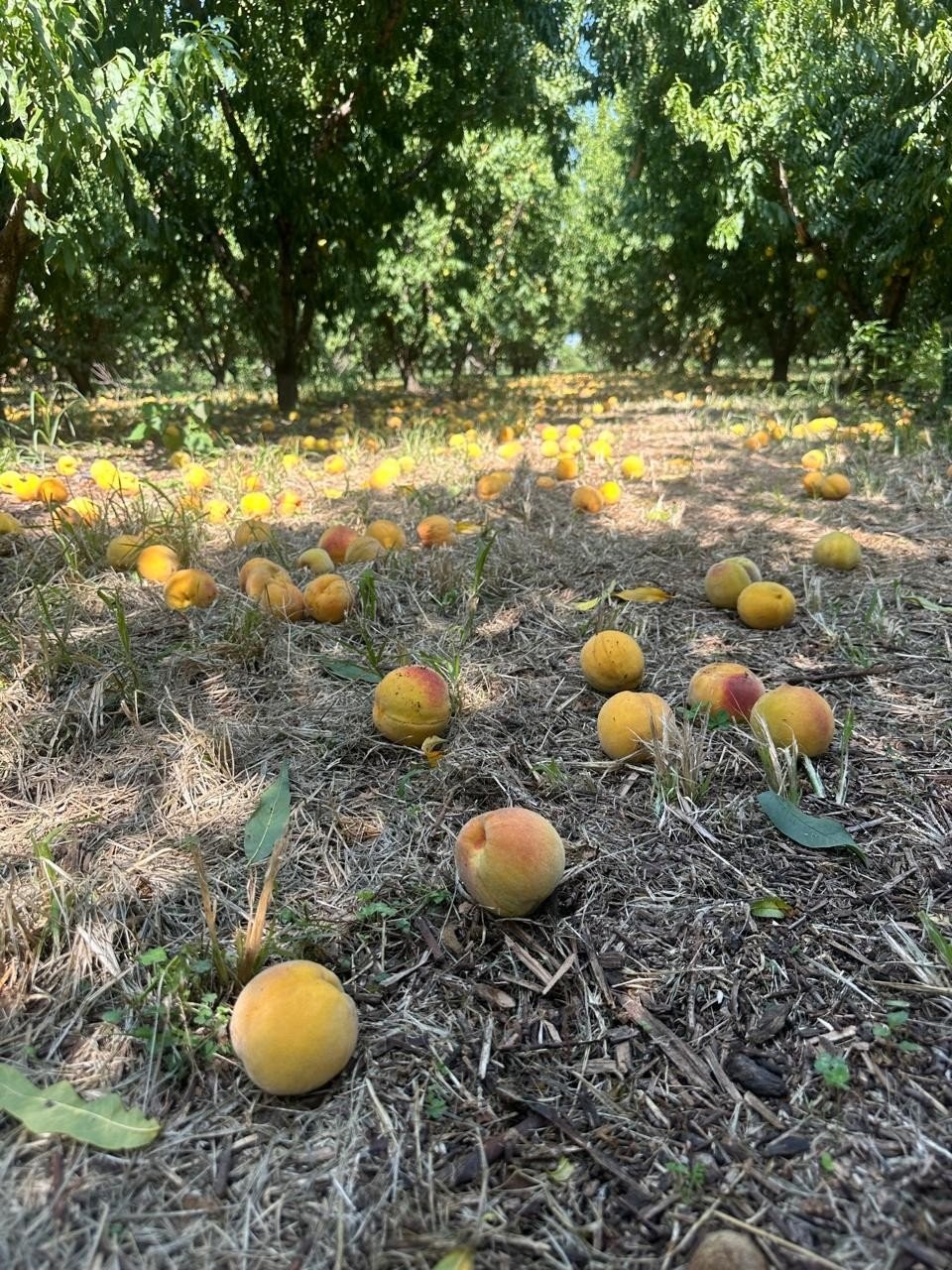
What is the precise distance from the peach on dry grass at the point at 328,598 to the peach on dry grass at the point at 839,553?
1.83 meters

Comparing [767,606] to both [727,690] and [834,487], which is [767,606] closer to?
[727,690]

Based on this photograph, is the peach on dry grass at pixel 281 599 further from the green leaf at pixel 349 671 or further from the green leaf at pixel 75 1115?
the green leaf at pixel 75 1115

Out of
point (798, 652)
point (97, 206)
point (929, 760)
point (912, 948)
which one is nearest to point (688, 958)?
point (912, 948)

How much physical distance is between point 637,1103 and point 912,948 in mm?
560

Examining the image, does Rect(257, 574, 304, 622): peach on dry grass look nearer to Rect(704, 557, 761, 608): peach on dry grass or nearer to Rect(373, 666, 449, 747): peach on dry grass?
Rect(373, 666, 449, 747): peach on dry grass

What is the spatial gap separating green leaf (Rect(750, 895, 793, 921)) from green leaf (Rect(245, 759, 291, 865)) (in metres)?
0.90

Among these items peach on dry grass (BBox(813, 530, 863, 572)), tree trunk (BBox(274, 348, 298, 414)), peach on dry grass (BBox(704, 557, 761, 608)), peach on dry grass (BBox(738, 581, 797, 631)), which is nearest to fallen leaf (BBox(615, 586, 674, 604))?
peach on dry grass (BBox(704, 557, 761, 608))

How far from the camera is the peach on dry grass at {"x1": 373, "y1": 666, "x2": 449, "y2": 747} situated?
189 cm

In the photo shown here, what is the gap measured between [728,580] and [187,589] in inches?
70.4

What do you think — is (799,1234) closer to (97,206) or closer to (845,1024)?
(845,1024)

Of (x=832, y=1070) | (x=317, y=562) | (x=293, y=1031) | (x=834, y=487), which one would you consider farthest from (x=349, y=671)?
(x=834, y=487)

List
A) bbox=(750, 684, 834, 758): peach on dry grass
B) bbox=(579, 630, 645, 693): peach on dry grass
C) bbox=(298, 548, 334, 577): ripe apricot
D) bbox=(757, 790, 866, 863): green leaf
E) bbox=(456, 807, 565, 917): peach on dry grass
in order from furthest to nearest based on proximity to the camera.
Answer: bbox=(298, 548, 334, 577): ripe apricot → bbox=(579, 630, 645, 693): peach on dry grass → bbox=(750, 684, 834, 758): peach on dry grass → bbox=(757, 790, 866, 863): green leaf → bbox=(456, 807, 565, 917): peach on dry grass

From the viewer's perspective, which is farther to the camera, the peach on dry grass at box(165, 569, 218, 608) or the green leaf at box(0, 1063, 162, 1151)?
the peach on dry grass at box(165, 569, 218, 608)

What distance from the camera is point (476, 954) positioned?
1380 mm
